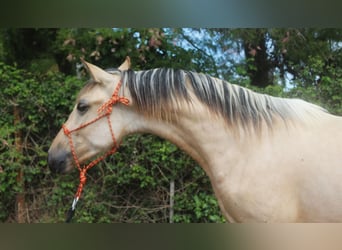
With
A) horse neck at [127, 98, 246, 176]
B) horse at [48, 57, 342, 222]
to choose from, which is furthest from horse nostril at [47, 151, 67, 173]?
horse neck at [127, 98, 246, 176]

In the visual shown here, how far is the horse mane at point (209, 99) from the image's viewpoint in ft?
5.64

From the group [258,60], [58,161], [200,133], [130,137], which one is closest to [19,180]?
[130,137]

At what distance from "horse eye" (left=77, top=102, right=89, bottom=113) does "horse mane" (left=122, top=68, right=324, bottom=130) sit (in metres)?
0.25

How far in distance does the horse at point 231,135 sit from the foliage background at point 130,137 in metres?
1.62

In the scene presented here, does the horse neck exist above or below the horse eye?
below

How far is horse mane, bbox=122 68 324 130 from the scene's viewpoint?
1.72 m

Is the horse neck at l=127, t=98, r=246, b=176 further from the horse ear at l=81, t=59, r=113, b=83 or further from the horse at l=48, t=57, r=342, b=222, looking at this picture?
the horse ear at l=81, t=59, r=113, b=83

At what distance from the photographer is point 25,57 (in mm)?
3881

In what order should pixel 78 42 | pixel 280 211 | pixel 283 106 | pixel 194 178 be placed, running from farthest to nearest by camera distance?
pixel 78 42
pixel 194 178
pixel 283 106
pixel 280 211

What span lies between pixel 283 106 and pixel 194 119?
472 mm

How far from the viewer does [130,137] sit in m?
3.47

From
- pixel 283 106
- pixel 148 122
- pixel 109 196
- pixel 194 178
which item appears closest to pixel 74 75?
pixel 109 196

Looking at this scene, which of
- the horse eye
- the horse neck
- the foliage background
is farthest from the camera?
the foliage background

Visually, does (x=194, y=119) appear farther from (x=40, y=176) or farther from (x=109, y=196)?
(x=40, y=176)
